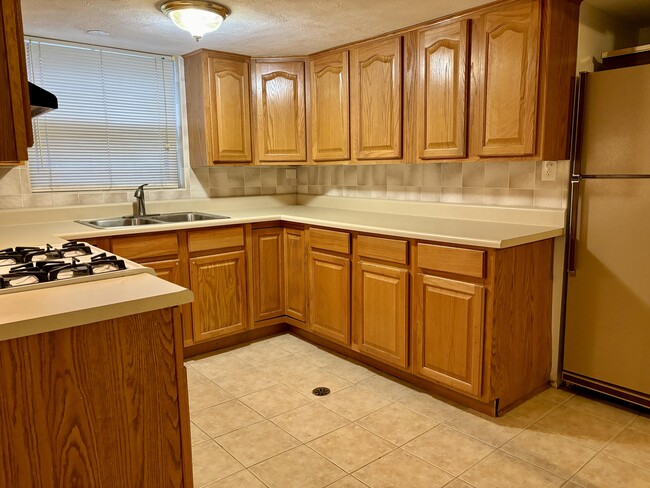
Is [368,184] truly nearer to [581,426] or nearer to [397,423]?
[397,423]

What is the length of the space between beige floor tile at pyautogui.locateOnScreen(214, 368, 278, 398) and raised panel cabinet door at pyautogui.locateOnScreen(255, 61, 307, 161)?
1613 mm

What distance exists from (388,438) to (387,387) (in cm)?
54

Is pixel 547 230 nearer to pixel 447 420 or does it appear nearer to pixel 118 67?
pixel 447 420

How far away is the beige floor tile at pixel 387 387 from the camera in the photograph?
108 inches

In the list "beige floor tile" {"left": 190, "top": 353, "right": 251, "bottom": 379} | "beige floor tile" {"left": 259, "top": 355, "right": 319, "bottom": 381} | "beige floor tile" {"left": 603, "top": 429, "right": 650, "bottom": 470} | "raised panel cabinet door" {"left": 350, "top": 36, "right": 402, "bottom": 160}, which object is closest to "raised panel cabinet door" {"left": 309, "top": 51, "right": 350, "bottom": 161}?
"raised panel cabinet door" {"left": 350, "top": 36, "right": 402, "bottom": 160}

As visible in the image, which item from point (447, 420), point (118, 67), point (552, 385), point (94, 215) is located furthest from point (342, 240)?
point (118, 67)

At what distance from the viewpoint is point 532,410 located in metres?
2.54

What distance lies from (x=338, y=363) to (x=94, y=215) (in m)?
1.90

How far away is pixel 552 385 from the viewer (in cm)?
279

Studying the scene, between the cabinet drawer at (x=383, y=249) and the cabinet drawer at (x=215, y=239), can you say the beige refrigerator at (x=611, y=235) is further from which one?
the cabinet drawer at (x=215, y=239)

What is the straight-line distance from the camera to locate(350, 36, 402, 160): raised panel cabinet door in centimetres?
305

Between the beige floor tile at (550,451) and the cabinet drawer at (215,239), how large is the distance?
80.2 inches

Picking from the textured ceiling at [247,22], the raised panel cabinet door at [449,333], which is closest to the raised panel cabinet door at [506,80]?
the textured ceiling at [247,22]

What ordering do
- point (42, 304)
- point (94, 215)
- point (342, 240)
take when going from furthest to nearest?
point (94, 215) → point (342, 240) → point (42, 304)
